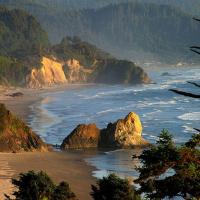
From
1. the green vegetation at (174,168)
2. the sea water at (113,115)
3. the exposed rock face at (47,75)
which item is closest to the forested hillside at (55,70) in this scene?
the exposed rock face at (47,75)

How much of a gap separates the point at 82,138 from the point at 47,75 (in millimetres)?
113631

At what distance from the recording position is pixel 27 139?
190ft

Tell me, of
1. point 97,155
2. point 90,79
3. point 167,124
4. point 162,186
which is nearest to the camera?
point 162,186

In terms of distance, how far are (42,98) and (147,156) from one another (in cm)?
11464

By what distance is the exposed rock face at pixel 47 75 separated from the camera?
16688 cm

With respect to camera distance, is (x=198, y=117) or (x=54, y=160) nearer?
(x=54, y=160)

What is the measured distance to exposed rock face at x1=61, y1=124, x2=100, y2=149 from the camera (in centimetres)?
6012

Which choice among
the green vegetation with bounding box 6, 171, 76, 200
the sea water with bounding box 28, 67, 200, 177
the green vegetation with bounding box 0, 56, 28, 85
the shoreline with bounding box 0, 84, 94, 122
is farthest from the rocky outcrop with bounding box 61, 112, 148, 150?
the green vegetation with bounding box 0, 56, 28, 85

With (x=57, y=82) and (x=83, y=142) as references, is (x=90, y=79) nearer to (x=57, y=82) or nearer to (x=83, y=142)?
(x=57, y=82)

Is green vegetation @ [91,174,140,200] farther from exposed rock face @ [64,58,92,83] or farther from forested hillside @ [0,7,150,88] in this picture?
exposed rock face @ [64,58,92,83]

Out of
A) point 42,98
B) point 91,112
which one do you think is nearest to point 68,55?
point 42,98

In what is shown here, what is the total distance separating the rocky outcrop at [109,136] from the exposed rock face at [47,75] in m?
105

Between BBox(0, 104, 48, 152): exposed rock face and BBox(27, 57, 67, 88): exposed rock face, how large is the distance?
353ft

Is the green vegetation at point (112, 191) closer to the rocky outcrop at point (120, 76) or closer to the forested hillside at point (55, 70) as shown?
the forested hillside at point (55, 70)
